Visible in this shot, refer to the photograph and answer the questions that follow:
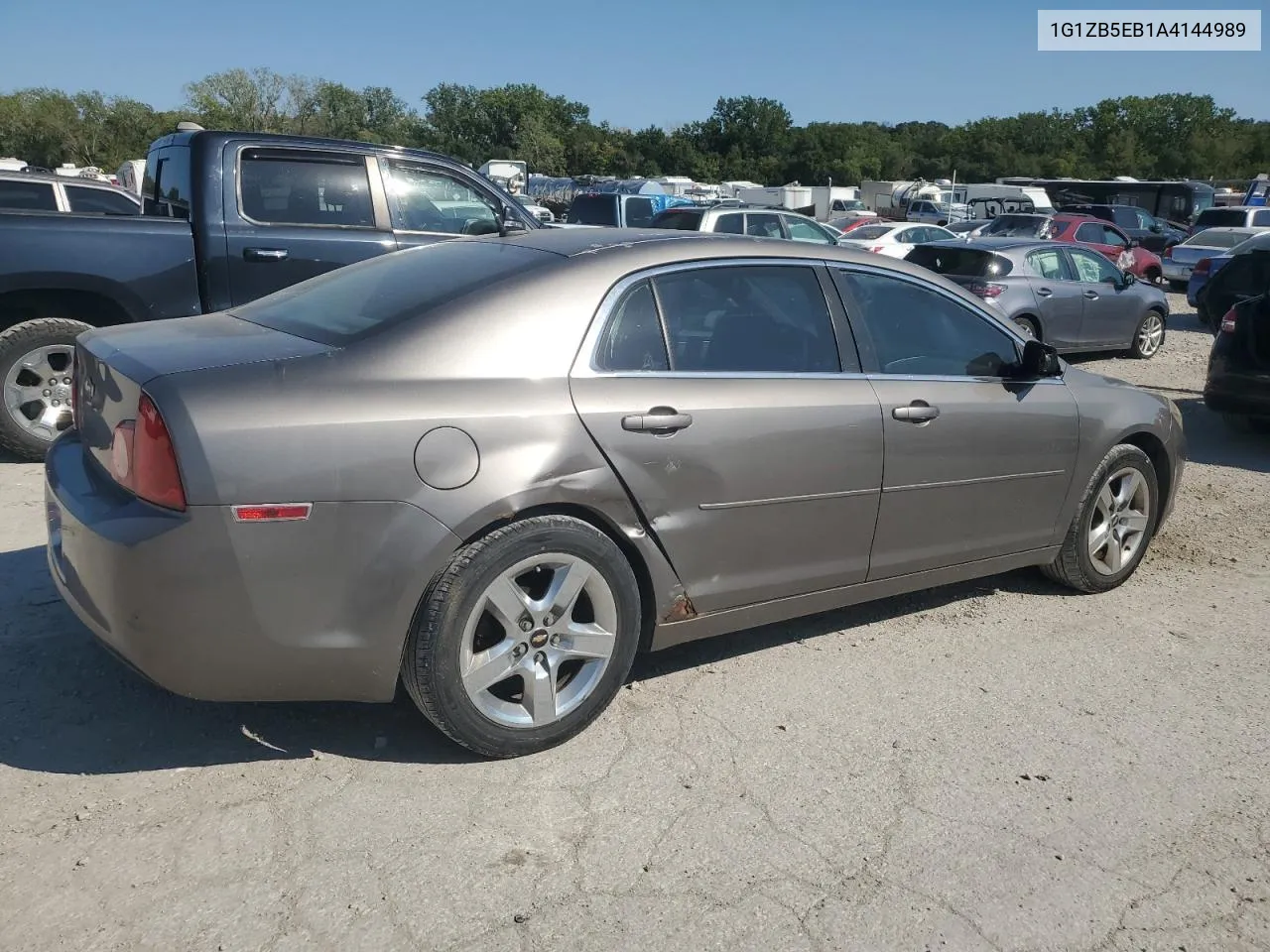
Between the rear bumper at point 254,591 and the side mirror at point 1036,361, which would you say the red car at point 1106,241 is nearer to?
the side mirror at point 1036,361

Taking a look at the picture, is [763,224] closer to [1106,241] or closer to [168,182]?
[168,182]

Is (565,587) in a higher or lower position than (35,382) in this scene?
lower

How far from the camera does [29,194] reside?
11.5m

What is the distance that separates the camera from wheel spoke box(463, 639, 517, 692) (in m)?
3.09

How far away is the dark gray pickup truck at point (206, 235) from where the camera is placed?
19.9ft

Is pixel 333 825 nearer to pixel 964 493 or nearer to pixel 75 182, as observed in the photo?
pixel 964 493

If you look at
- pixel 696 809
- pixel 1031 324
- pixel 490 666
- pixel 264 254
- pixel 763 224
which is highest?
pixel 763 224

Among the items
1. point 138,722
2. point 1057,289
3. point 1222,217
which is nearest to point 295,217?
point 138,722

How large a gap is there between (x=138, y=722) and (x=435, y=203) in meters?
4.84

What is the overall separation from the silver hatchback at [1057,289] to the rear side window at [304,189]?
7024mm

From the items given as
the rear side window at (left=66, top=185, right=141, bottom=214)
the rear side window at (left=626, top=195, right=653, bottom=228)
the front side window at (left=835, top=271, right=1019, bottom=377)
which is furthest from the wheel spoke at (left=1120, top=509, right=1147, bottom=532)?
the rear side window at (left=626, top=195, right=653, bottom=228)

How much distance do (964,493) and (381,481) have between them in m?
2.41

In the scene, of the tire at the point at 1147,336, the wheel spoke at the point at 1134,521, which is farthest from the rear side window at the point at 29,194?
the tire at the point at 1147,336

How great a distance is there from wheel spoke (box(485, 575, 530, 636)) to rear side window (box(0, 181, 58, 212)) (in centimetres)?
1071
